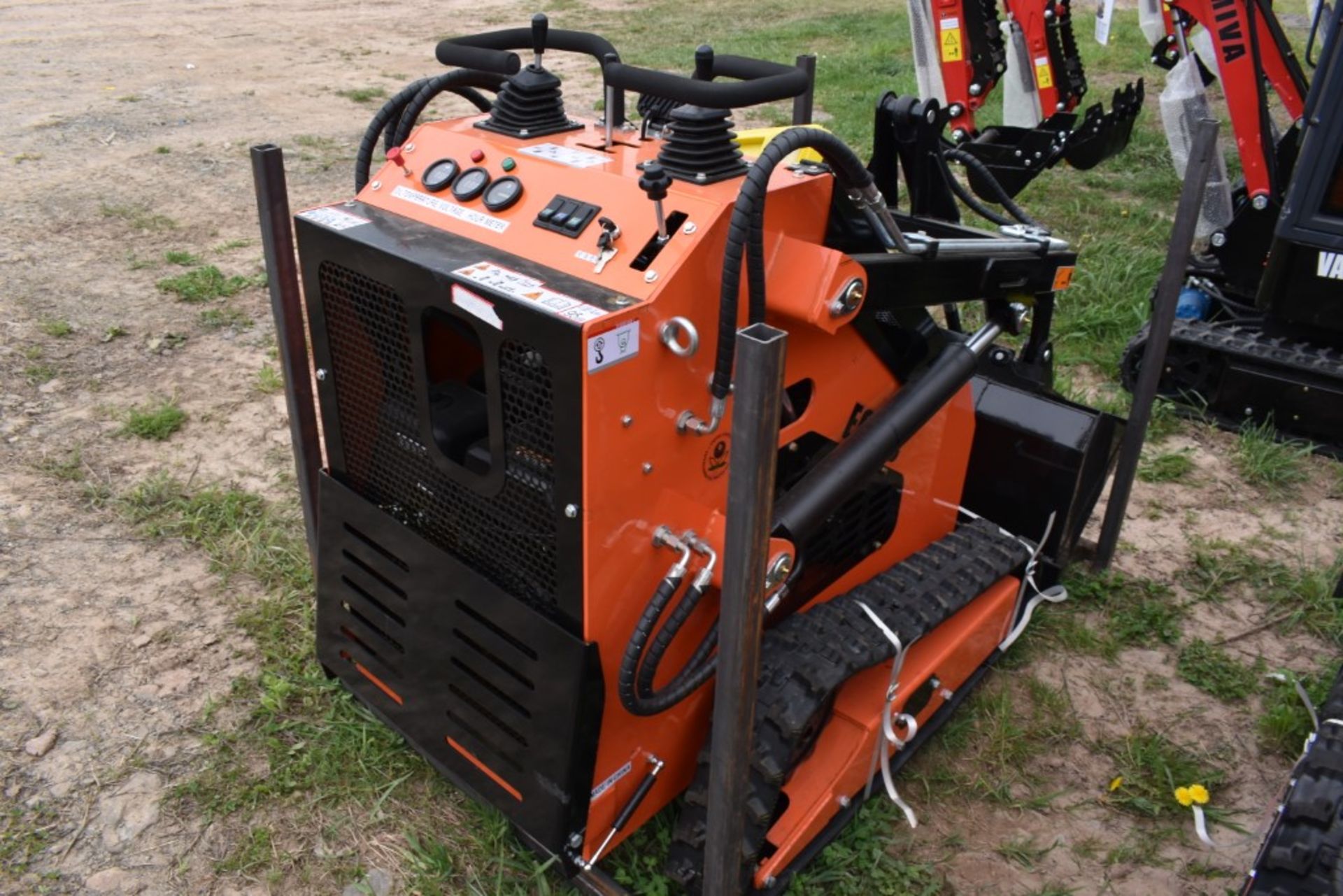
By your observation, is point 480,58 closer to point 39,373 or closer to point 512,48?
point 512,48

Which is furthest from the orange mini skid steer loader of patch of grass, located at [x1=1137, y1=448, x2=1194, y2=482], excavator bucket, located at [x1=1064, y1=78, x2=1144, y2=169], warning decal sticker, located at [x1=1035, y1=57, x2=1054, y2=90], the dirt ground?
warning decal sticker, located at [x1=1035, y1=57, x2=1054, y2=90]

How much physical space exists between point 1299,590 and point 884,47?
8.83 meters

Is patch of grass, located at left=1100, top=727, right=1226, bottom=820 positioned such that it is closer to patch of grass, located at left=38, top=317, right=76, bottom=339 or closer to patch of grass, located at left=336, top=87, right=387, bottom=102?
patch of grass, located at left=38, top=317, right=76, bottom=339

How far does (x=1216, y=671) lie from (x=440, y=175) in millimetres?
2554

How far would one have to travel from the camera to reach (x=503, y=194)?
7.40 ft

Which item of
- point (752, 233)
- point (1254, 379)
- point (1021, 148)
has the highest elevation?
point (752, 233)

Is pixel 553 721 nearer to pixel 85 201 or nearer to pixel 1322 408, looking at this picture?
pixel 1322 408

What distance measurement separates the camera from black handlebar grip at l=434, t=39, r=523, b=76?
2389 mm

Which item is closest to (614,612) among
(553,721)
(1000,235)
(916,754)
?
(553,721)

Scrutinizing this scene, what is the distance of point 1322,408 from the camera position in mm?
4211

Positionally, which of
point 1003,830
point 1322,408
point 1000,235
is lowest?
point 1003,830

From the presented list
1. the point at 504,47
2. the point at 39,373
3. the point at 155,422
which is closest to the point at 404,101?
the point at 504,47

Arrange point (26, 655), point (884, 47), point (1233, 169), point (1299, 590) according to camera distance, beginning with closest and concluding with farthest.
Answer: point (26, 655)
point (1299, 590)
point (1233, 169)
point (884, 47)

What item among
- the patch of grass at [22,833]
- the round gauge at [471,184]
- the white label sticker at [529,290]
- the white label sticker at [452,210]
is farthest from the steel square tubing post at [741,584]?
the patch of grass at [22,833]
